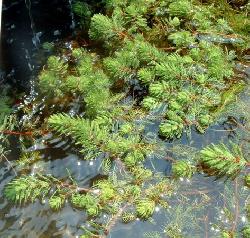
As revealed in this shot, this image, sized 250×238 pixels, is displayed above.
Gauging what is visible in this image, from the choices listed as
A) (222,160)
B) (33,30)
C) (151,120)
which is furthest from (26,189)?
(33,30)

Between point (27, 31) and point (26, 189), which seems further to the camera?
point (27, 31)

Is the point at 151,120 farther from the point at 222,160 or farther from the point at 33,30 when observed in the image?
the point at 33,30

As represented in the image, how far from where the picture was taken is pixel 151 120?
4.27 metres

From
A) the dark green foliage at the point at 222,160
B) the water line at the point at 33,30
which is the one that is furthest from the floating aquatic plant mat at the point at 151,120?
the water line at the point at 33,30

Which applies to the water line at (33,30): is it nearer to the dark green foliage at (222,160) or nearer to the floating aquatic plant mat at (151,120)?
the floating aquatic plant mat at (151,120)

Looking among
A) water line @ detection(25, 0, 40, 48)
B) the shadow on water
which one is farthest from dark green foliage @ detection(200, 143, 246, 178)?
water line @ detection(25, 0, 40, 48)

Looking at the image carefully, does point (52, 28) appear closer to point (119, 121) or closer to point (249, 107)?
point (119, 121)

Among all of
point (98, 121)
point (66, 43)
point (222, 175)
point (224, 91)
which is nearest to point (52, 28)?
point (66, 43)

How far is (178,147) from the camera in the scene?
13.4 feet

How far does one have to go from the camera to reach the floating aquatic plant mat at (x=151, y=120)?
377cm

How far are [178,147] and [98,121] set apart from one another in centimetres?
81

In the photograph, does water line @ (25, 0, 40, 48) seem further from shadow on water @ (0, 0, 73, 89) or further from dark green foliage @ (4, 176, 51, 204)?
dark green foliage @ (4, 176, 51, 204)

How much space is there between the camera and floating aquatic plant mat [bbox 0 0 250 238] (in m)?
3.77

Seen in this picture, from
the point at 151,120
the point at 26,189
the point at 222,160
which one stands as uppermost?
the point at 222,160
